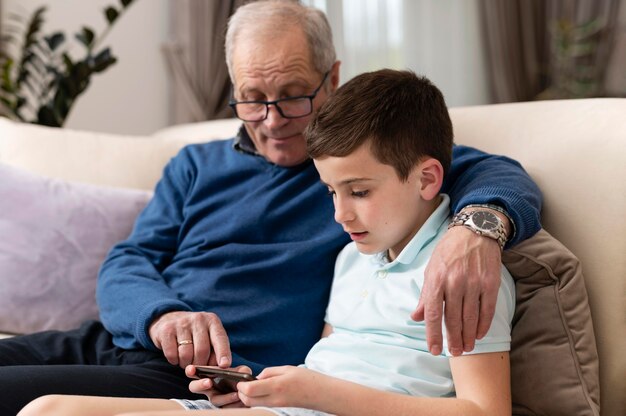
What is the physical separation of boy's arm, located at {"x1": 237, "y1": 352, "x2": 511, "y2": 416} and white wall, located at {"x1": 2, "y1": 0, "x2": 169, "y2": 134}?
3.67 metres

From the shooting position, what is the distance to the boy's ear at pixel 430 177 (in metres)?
1.43

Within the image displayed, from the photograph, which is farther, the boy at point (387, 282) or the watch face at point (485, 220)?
the watch face at point (485, 220)

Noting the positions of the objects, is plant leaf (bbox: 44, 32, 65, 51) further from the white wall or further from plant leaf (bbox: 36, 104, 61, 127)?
the white wall

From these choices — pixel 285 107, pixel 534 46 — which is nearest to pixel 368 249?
pixel 285 107

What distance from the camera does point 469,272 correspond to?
1.26 meters

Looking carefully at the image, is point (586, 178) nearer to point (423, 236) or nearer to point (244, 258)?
point (423, 236)

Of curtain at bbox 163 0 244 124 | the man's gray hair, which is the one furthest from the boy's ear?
curtain at bbox 163 0 244 124

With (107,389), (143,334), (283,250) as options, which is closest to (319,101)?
(283,250)

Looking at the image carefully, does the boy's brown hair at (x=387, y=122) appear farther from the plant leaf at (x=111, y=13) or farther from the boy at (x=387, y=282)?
the plant leaf at (x=111, y=13)

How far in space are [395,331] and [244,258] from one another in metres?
0.52

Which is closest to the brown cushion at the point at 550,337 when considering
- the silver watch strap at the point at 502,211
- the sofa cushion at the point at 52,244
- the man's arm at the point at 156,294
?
the silver watch strap at the point at 502,211

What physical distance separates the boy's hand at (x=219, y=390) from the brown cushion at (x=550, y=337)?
48 cm

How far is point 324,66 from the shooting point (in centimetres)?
193

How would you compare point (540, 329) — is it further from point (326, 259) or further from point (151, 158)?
point (151, 158)
